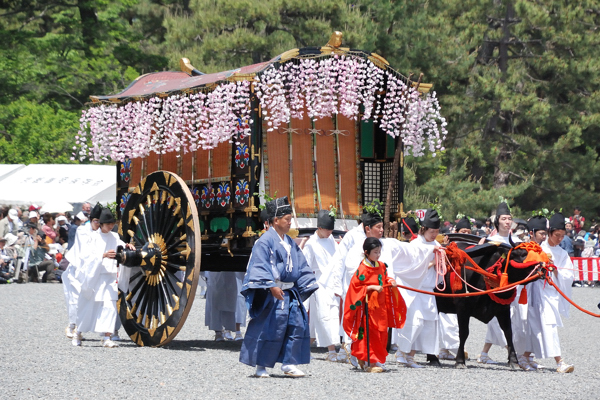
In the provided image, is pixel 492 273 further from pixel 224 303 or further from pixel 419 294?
pixel 224 303

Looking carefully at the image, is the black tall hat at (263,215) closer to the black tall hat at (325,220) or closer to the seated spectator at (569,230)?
the black tall hat at (325,220)

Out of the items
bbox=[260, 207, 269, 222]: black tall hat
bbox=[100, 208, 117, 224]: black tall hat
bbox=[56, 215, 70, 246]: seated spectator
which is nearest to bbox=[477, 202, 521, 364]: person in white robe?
bbox=[260, 207, 269, 222]: black tall hat

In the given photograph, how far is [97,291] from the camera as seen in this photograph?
34.7 feet

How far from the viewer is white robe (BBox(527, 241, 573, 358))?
9.07 m

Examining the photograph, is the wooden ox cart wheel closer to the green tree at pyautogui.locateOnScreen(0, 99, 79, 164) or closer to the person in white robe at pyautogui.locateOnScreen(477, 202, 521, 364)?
the person in white robe at pyautogui.locateOnScreen(477, 202, 521, 364)

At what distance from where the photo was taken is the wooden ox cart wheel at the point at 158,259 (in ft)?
31.6

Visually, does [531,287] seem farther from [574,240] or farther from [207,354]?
[574,240]

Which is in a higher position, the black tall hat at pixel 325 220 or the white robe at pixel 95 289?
the black tall hat at pixel 325 220

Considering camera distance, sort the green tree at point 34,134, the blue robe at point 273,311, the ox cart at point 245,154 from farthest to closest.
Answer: the green tree at point 34,134, the ox cart at point 245,154, the blue robe at point 273,311

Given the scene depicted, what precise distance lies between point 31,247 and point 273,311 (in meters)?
12.8

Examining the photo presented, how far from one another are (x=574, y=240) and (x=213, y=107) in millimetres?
15313

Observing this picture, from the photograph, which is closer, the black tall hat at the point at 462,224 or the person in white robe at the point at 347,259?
the person in white robe at the point at 347,259

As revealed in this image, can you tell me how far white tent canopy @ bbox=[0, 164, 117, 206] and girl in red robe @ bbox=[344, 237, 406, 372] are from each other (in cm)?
1390

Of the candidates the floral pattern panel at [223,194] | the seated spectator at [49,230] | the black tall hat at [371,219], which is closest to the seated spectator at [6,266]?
the seated spectator at [49,230]
